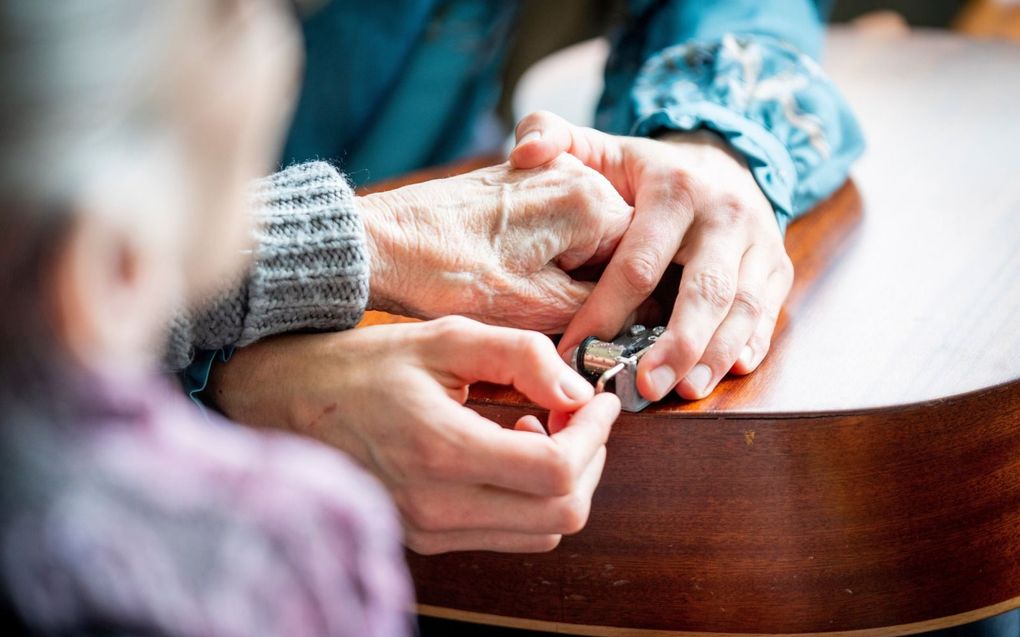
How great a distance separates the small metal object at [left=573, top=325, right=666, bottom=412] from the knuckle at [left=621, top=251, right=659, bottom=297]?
31 mm

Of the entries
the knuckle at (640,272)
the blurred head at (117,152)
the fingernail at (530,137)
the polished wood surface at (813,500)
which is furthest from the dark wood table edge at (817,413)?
the blurred head at (117,152)

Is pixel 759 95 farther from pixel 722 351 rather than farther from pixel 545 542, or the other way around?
pixel 545 542

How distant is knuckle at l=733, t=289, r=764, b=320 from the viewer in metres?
0.69

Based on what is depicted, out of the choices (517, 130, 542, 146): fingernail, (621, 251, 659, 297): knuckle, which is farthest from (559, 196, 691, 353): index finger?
(517, 130, 542, 146): fingernail

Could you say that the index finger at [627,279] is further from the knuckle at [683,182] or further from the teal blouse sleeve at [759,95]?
the teal blouse sleeve at [759,95]

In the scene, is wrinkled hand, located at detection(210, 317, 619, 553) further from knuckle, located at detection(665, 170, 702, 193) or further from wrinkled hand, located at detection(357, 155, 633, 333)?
knuckle, located at detection(665, 170, 702, 193)

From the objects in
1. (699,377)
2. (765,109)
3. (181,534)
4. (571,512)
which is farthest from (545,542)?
(765,109)

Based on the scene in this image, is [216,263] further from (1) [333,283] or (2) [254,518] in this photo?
(1) [333,283]

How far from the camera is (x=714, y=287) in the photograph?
26.8 inches

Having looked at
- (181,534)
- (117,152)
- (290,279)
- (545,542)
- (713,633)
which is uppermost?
(117,152)

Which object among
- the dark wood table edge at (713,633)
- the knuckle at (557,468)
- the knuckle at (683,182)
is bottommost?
the dark wood table edge at (713,633)

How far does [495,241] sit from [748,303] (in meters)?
0.18

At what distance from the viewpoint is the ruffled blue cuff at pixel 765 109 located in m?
0.83

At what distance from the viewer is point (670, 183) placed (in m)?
0.73
